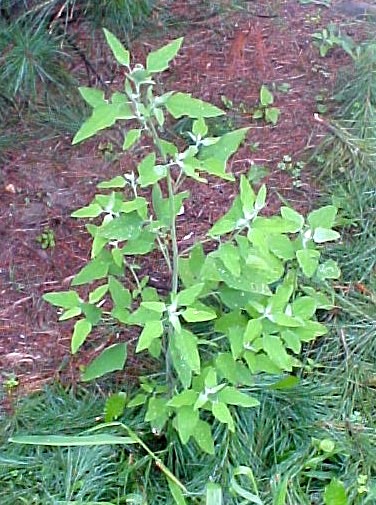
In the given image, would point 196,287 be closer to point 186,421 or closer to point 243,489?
point 186,421

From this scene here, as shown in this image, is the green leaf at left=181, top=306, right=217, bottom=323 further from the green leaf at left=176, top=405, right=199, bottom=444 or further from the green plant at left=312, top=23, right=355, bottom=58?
the green plant at left=312, top=23, right=355, bottom=58

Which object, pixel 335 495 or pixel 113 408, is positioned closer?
pixel 335 495

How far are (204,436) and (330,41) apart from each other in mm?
1862

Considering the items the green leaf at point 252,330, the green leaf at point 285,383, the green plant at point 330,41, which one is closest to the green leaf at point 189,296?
the green leaf at point 252,330

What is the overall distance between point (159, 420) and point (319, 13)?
2.07 metres

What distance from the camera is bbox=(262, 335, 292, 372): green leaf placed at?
71.7 inches

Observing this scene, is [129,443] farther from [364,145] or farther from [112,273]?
[364,145]

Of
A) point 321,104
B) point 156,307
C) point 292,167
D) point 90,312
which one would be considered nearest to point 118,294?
point 90,312

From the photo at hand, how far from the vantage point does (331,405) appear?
7.07 feet

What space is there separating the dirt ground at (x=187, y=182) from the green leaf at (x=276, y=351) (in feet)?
1.84

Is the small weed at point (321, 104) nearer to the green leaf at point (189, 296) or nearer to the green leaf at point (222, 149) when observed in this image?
the green leaf at point (222, 149)

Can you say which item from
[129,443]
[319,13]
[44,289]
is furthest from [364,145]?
[129,443]

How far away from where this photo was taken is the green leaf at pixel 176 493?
6.15 ft

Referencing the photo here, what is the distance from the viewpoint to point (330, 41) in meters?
3.21
